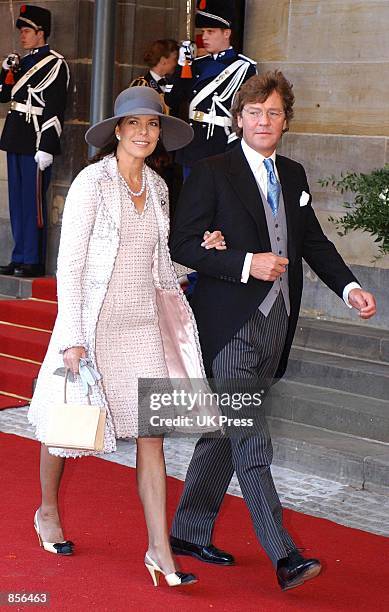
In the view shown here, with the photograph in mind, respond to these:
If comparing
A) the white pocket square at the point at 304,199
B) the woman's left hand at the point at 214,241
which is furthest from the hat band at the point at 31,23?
the woman's left hand at the point at 214,241

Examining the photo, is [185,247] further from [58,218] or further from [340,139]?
[58,218]

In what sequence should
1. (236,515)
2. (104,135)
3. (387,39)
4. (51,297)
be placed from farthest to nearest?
(51,297) → (387,39) → (236,515) → (104,135)

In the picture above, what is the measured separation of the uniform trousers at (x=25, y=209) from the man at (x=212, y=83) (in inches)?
71.4

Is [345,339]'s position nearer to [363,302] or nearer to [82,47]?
[363,302]

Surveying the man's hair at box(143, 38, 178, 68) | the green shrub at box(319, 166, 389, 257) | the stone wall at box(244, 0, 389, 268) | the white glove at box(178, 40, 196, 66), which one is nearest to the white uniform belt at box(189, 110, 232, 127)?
the white glove at box(178, 40, 196, 66)

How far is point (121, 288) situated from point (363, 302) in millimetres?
902

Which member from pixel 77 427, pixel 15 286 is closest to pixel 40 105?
pixel 15 286

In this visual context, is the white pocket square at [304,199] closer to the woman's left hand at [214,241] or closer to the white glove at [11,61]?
the woman's left hand at [214,241]

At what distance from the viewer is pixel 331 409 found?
7.22 metres

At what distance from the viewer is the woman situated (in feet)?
15.6

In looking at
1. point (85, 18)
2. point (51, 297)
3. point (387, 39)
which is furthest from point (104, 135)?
point (85, 18)

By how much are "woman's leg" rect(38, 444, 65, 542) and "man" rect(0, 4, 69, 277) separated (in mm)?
5435

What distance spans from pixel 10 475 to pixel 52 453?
1.63 metres

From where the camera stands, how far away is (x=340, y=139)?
29.9 feet
